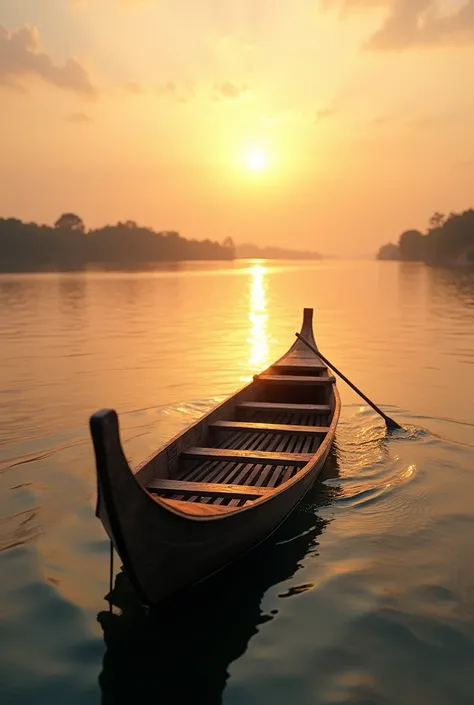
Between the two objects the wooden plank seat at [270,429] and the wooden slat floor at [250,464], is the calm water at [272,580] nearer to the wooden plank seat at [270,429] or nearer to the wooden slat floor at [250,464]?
the wooden slat floor at [250,464]

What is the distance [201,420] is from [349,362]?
11254mm

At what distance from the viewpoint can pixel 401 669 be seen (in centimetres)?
475

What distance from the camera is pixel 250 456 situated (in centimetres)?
784

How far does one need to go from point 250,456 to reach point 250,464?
1.11 feet

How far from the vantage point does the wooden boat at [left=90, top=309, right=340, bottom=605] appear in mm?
4453


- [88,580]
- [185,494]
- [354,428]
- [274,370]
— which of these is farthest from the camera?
[274,370]

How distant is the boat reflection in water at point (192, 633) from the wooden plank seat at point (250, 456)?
1175 millimetres

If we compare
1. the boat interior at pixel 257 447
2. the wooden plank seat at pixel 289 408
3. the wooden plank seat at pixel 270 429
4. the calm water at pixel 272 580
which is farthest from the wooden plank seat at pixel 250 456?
the wooden plank seat at pixel 289 408

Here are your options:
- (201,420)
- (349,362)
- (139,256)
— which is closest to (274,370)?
(201,420)

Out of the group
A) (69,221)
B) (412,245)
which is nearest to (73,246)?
(69,221)

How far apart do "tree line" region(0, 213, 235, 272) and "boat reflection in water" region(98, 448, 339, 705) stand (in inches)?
4344

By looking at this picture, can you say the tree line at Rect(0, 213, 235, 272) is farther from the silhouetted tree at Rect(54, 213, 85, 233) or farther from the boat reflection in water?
the boat reflection in water

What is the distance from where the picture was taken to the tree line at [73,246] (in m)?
121

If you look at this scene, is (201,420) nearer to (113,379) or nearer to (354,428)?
(354,428)
